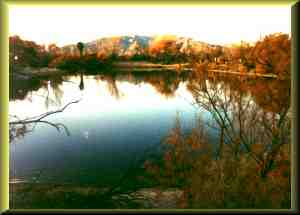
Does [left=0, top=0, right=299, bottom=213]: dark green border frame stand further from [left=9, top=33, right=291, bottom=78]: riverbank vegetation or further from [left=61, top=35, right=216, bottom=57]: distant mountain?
[left=61, top=35, right=216, bottom=57]: distant mountain

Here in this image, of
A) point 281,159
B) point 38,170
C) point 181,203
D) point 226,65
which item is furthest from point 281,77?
point 38,170

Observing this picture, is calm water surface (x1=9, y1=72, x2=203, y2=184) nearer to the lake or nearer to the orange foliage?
the lake

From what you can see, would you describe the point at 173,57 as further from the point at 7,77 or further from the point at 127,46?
the point at 7,77

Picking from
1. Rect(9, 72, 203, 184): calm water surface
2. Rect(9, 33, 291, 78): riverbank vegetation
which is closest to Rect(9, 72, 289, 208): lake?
Rect(9, 72, 203, 184): calm water surface

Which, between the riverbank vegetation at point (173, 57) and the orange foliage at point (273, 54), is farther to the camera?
the riverbank vegetation at point (173, 57)

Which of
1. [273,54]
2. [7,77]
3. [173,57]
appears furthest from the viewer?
[173,57]

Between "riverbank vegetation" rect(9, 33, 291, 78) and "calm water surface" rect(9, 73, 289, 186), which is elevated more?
"riverbank vegetation" rect(9, 33, 291, 78)

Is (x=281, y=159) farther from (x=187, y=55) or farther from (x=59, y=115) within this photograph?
(x=59, y=115)

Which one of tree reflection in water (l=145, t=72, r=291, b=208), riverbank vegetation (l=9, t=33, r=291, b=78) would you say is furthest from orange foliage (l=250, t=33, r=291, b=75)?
tree reflection in water (l=145, t=72, r=291, b=208)

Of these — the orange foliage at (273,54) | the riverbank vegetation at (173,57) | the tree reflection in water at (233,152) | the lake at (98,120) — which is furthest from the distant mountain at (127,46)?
the orange foliage at (273,54)

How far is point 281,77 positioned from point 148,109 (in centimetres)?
172

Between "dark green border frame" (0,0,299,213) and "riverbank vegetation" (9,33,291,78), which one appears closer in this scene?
"dark green border frame" (0,0,299,213)

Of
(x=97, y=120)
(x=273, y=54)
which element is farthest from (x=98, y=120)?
(x=273, y=54)

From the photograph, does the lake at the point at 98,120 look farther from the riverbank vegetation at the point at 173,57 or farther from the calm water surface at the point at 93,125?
the riverbank vegetation at the point at 173,57
